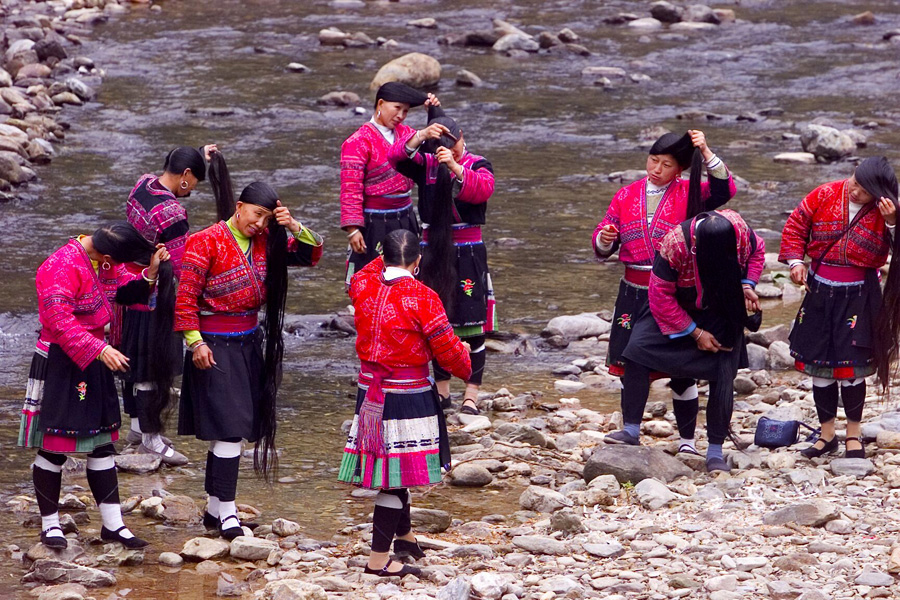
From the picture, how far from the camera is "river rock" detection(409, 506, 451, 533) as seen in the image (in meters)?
6.23

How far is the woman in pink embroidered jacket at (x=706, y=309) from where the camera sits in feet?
21.0

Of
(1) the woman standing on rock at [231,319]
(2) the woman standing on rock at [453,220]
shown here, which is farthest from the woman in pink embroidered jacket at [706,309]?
(1) the woman standing on rock at [231,319]

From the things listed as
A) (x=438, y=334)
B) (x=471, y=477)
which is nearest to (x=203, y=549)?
(x=438, y=334)

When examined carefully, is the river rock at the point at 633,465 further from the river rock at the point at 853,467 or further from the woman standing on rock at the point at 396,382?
the woman standing on rock at the point at 396,382

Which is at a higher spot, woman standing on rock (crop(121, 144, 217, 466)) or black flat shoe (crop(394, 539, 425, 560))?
woman standing on rock (crop(121, 144, 217, 466))

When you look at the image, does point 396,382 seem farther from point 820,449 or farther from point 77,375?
point 820,449

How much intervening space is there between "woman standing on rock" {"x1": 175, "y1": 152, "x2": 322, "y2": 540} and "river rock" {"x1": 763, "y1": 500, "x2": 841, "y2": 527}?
2415 millimetres

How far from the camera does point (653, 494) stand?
6297 mm

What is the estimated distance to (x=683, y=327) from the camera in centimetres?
654

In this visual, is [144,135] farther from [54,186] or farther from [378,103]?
[378,103]

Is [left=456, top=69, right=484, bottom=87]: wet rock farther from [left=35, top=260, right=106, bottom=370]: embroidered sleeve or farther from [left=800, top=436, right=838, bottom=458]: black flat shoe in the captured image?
[left=35, top=260, right=106, bottom=370]: embroidered sleeve

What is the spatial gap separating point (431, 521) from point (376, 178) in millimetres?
2539

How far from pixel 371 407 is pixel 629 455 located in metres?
1.77

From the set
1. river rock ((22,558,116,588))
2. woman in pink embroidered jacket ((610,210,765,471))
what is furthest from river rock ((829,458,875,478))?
river rock ((22,558,116,588))
